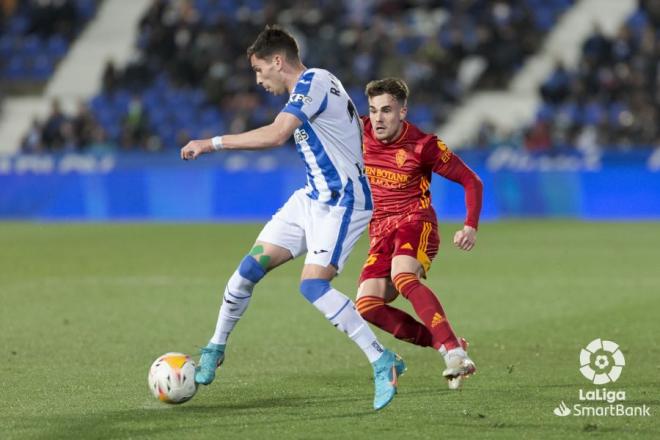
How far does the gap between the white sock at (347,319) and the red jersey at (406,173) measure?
1.19 metres

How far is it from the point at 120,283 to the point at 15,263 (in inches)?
128

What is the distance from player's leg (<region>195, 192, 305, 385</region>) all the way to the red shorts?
2.71ft

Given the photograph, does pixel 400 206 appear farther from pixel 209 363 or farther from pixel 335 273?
pixel 209 363

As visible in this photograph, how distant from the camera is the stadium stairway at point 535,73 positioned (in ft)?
93.6

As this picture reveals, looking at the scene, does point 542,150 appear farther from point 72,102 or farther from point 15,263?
point 72,102

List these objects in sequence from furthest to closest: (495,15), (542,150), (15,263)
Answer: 1. (495,15)
2. (542,150)
3. (15,263)

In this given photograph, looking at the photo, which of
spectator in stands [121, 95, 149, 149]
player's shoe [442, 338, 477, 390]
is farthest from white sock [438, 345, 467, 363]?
spectator in stands [121, 95, 149, 149]

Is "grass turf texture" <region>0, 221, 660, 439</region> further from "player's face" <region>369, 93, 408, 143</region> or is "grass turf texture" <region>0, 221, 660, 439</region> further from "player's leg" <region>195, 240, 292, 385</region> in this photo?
"player's face" <region>369, 93, 408, 143</region>

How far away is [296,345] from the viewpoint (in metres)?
9.72

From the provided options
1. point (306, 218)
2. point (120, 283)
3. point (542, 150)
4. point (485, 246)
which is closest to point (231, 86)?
point (542, 150)

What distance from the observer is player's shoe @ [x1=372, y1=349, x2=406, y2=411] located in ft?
21.9

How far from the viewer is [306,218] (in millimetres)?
7301

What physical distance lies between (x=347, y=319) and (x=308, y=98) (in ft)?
4.18

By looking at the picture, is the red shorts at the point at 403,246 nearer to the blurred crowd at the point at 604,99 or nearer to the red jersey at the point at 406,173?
the red jersey at the point at 406,173
